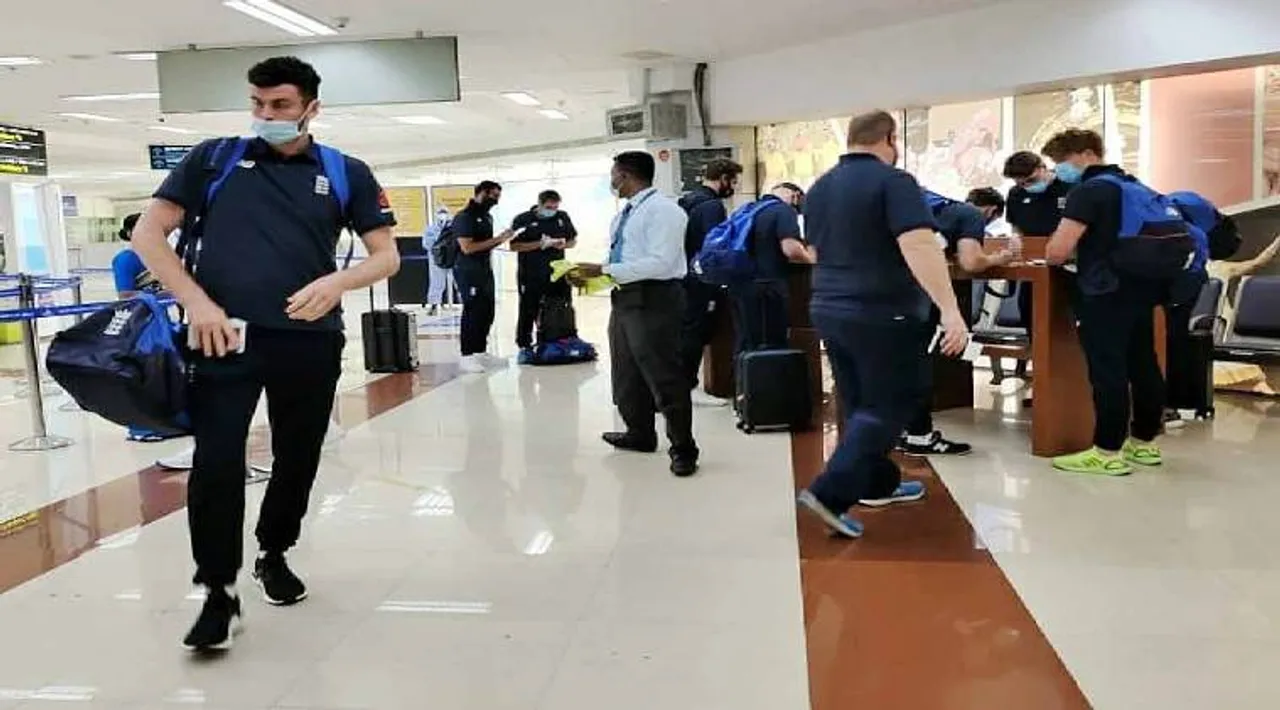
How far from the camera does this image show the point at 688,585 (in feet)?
10.2

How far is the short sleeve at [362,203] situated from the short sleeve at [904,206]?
1.47 metres

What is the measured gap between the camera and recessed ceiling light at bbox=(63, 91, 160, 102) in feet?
36.7

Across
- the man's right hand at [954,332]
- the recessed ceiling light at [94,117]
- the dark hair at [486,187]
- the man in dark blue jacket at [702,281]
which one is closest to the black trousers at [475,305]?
the dark hair at [486,187]

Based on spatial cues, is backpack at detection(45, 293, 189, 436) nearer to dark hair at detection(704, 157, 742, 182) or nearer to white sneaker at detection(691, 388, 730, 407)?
dark hair at detection(704, 157, 742, 182)

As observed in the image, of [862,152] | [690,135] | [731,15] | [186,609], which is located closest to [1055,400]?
[862,152]

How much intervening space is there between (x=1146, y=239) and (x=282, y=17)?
19.2 ft

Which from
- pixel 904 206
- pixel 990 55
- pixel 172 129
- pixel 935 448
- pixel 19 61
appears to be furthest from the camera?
pixel 172 129

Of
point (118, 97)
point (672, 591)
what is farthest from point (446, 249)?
point (672, 591)

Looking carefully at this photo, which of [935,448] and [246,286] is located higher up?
[246,286]

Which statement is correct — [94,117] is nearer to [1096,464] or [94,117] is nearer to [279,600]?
[279,600]

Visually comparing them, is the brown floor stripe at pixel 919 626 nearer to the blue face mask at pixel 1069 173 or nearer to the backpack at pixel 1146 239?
the backpack at pixel 1146 239

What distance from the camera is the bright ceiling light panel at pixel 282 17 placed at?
7.05 metres

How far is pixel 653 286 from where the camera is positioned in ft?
14.7

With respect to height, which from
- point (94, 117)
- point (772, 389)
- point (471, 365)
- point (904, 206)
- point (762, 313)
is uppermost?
point (94, 117)
